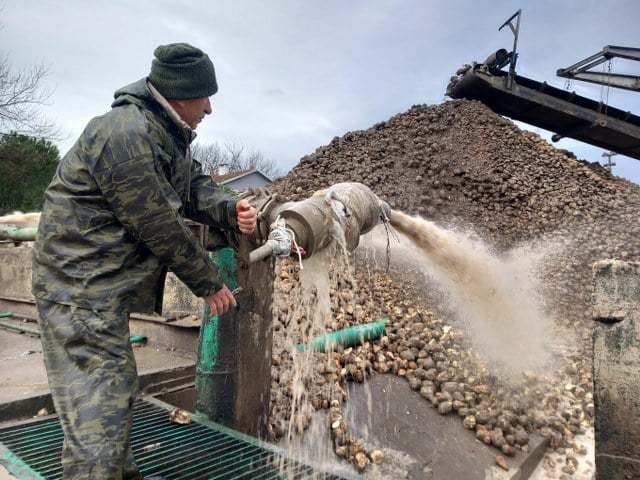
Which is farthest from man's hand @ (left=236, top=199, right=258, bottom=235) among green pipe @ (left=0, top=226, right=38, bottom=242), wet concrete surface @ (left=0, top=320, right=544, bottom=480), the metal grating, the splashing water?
green pipe @ (left=0, top=226, right=38, bottom=242)

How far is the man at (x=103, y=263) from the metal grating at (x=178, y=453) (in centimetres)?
45

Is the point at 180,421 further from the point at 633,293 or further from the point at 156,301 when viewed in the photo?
A: the point at 633,293

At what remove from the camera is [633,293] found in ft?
5.67

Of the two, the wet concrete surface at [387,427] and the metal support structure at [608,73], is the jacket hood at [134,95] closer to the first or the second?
the wet concrete surface at [387,427]

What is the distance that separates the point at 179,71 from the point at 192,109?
0.61 ft

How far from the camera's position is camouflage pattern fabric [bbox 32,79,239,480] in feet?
5.79

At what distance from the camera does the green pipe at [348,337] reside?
160 inches

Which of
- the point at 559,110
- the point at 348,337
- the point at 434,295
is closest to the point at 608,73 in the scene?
the point at 559,110

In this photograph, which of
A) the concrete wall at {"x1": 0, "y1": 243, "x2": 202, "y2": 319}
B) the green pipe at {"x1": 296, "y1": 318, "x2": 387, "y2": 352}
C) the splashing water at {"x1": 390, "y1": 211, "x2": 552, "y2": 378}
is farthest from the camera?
the concrete wall at {"x1": 0, "y1": 243, "x2": 202, "y2": 319}

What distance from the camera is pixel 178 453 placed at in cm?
253

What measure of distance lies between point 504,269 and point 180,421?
620 cm

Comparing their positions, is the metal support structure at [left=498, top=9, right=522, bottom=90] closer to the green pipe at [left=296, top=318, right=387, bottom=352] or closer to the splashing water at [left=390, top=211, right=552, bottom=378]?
the splashing water at [left=390, top=211, right=552, bottom=378]

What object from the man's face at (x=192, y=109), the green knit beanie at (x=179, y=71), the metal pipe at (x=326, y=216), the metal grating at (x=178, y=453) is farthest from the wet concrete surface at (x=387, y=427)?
the green knit beanie at (x=179, y=71)

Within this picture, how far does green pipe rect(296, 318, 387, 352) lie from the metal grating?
1260mm
